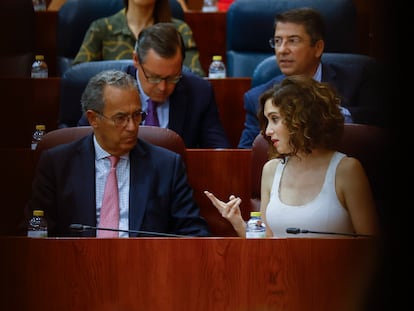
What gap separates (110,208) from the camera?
1292 millimetres

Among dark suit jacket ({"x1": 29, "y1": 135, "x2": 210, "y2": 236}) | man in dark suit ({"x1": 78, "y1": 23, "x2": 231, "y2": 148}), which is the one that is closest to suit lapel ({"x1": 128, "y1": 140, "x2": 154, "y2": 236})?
dark suit jacket ({"x1": 29, "y1": 135, "x2": 210, "y2": 236})

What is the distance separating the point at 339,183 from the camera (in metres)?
1.23

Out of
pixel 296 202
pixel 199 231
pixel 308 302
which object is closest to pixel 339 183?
pixel 296 202

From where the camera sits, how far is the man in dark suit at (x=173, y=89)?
1638mm

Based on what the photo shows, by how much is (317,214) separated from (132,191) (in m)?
0.30

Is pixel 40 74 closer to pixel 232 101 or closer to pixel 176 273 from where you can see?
pixel 232 101

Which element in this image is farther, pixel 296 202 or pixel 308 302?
pixel 296 202

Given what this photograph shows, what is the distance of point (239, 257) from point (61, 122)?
1010 mm

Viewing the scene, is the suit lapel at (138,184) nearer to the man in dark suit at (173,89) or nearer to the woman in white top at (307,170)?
the woman in white top at (307,170)

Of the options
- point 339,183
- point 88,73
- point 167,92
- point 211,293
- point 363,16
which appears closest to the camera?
point 211,293

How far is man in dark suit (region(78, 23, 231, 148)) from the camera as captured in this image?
164 cm

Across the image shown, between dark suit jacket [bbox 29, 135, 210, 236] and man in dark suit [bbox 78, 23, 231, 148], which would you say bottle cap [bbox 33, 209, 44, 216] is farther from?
man in dark suit [bbox 78, 23, 231, 148]

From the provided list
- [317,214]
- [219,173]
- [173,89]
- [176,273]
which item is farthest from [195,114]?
[176,273]

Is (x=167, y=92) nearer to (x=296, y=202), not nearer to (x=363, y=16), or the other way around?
(x=296, y=202)
